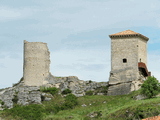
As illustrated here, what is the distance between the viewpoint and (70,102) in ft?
213

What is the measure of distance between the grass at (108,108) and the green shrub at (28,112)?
57 cm

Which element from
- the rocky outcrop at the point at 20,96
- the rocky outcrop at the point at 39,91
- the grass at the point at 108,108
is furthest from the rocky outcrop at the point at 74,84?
the grass at the point at 108,108

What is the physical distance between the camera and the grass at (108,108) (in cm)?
5522

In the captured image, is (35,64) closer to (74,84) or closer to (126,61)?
(74,84)

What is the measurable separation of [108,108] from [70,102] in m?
5.79

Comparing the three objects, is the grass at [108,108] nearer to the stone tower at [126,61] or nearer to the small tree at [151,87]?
the small tree at [151,87]

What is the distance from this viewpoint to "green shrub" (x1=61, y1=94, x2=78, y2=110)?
2527 inches

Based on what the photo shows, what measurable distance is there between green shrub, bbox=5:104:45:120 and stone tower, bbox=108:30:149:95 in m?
10.2

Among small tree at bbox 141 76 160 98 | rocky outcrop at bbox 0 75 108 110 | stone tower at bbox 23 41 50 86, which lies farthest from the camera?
stone tower at bbox 23 41 50 86

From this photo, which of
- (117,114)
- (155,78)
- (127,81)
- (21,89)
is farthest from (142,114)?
(21,89)

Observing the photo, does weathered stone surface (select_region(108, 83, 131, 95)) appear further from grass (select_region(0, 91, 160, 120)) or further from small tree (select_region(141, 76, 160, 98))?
small tree (select_region(141, 76, 160, 98))

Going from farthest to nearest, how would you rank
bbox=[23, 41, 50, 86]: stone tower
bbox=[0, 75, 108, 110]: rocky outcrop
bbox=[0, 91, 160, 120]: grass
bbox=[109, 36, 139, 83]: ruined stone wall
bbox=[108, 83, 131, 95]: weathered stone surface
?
bbox=[23, 41, 50, 86]: stone tower
bbox=[109, 36, 139, 83]: ruined stone wall
bbox=[108, 83, 131, 95]: weathered stone surface
bbox=[0, 75, 108, 110]: rocky outcrop
bbox=[0, 91, 160, 120]: grass

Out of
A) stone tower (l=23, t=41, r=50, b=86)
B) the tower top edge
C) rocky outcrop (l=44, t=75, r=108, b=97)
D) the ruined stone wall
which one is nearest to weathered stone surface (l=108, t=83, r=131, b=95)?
the ruined stone wall

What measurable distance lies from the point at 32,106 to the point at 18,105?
2.56 m
